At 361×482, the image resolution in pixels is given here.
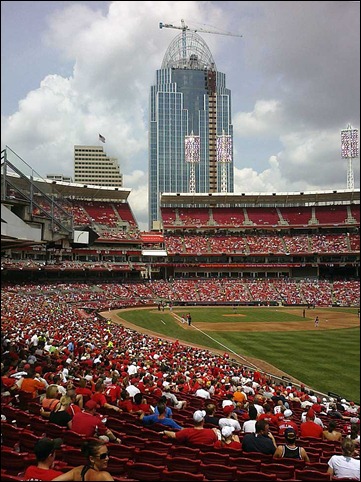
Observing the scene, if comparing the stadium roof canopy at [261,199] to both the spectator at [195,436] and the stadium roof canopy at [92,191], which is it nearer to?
the stadium roof canopy at [92,191]

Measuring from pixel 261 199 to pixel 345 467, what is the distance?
78.6 meters

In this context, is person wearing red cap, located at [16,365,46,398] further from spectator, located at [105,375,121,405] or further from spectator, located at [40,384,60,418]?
spectator, located at [105,375,121,405]

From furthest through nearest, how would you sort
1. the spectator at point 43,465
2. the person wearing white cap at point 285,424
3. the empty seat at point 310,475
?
1. the person wearing white cap at point 285,424
2. the empty seat at point 310,475
3. the spectator at point 43,465

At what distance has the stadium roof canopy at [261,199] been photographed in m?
79.4

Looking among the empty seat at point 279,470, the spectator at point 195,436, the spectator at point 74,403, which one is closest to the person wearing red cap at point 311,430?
the spectator at point 195,436

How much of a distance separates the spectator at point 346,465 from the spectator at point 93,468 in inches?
135

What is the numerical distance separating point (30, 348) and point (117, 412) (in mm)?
8784

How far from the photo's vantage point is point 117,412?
913 centimetres

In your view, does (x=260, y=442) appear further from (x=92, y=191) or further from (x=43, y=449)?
(x=92, y=191)

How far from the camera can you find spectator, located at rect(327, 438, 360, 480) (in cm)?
632

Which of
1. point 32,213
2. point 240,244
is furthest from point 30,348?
point 240,244

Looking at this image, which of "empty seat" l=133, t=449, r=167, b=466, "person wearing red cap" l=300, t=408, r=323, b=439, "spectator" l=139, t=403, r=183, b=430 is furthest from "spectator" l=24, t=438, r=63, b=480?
"person wearing red cap" l=300, t=408, r=323, b=439

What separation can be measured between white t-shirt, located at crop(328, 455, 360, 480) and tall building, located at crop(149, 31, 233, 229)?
7358 inches

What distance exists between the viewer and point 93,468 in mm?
4953
